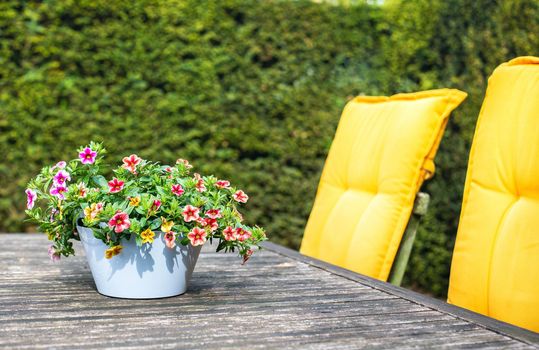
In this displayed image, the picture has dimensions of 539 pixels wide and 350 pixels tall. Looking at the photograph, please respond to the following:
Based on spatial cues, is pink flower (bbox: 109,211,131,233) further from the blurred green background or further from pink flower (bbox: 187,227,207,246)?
the blurred green background

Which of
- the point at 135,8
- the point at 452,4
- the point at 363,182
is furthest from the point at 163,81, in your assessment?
the point at 363,182

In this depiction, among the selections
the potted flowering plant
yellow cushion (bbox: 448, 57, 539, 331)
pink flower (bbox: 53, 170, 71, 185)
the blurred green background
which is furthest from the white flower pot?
the blurred green background

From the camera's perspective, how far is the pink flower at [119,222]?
3.92 ft

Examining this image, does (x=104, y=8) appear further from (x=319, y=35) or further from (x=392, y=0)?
(x=392, y=0)

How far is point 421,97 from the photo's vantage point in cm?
193

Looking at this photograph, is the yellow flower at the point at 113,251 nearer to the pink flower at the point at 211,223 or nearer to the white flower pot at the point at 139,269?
the white flower pot at the point at 139,269

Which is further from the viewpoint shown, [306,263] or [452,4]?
[452,4]

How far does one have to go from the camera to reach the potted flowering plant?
1.24 meters

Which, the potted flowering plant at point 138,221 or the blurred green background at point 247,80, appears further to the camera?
the blurred green background at point 247,80

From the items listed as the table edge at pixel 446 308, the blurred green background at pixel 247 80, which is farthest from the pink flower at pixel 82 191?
the blurred green background at pixel 247 80

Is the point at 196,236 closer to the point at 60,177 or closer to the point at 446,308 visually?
the point at 60,177

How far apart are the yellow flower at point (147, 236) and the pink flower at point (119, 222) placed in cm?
3

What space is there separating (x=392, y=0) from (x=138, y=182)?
3.47 meters

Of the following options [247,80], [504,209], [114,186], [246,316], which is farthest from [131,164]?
[247,80]
